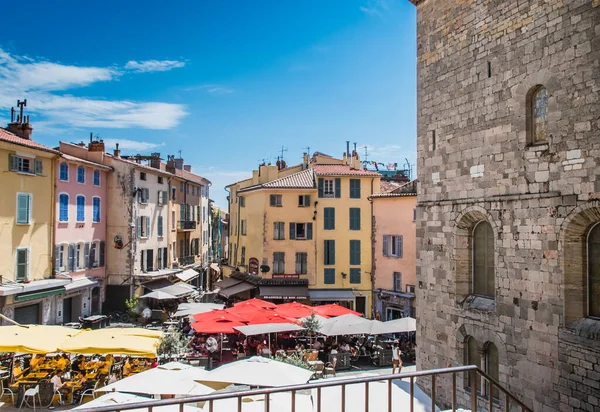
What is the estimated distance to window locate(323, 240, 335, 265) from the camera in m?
32.2

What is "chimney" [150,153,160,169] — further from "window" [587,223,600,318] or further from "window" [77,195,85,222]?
"window" [587,223,600,318]

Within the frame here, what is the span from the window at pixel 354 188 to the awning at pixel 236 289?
28.5ft

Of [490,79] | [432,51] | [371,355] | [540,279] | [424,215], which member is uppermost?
[432,51]

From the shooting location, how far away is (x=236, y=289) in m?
32.4

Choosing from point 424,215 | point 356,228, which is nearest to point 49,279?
point 356,228

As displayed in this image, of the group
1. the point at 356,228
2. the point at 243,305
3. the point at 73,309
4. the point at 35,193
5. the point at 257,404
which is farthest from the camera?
the point at 356,228

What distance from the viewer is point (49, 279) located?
25297mm

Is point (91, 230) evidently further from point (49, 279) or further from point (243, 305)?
point (243, 305)

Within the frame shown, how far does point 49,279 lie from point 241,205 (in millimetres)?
15422

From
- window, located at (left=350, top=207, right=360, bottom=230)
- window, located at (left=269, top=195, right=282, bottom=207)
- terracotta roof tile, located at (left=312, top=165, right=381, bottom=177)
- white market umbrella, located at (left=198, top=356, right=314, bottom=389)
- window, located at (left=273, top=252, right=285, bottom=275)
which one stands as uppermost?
terracotta roof tile, located at (left=312, top=165, right=381, bottom=177)

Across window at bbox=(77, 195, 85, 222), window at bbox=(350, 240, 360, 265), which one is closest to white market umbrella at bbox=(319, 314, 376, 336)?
window at bbox=(350, 240, 360, 265)

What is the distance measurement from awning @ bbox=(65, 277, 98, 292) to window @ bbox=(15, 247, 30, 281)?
7.61 ft

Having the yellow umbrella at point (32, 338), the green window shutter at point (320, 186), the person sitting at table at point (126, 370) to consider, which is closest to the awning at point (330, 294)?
the green window shutter at point (320, 186)

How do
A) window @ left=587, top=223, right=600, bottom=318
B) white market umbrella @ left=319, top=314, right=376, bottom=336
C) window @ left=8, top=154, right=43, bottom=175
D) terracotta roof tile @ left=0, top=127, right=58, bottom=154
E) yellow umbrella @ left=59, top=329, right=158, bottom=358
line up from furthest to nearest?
1. window @ left=8, top=154, right=43, bottom=175
2. terracotta roof tile @ left=0, top=127, right=58, bottom=154
3. white market umbrella @ left=319, top=314, right=376, bottom=336
4. yellow umbrella @ left=59, top=329, right=158, bottom=358
5. window @ left=587, top=223, right=600, bottom=318
